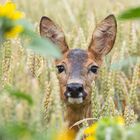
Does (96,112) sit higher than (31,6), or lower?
lower

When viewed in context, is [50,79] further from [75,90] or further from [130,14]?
[130,14]

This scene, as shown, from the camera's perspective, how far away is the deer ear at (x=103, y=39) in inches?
267

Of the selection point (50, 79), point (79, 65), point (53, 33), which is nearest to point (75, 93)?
point (79, 65)

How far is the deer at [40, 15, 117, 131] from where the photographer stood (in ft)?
18.0

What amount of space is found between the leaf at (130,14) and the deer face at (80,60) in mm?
2883

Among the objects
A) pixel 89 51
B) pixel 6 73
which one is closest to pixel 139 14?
pixel 6 73

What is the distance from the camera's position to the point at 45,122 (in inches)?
152

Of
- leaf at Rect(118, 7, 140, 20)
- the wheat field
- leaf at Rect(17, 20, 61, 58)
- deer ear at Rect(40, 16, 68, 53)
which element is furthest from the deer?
leaf at Rect(17, 20, 61, 58)

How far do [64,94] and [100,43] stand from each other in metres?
1.52

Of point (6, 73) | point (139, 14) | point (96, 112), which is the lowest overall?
point (96, 112)

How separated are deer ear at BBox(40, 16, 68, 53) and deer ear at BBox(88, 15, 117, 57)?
32 centimetres

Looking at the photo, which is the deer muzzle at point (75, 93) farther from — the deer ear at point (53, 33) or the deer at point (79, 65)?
the deer ear at point (53, 33)

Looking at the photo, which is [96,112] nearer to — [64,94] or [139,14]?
[64,94]

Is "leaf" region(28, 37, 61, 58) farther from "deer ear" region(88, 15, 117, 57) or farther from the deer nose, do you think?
"deer ear" region(88, 15, 117, 57)
